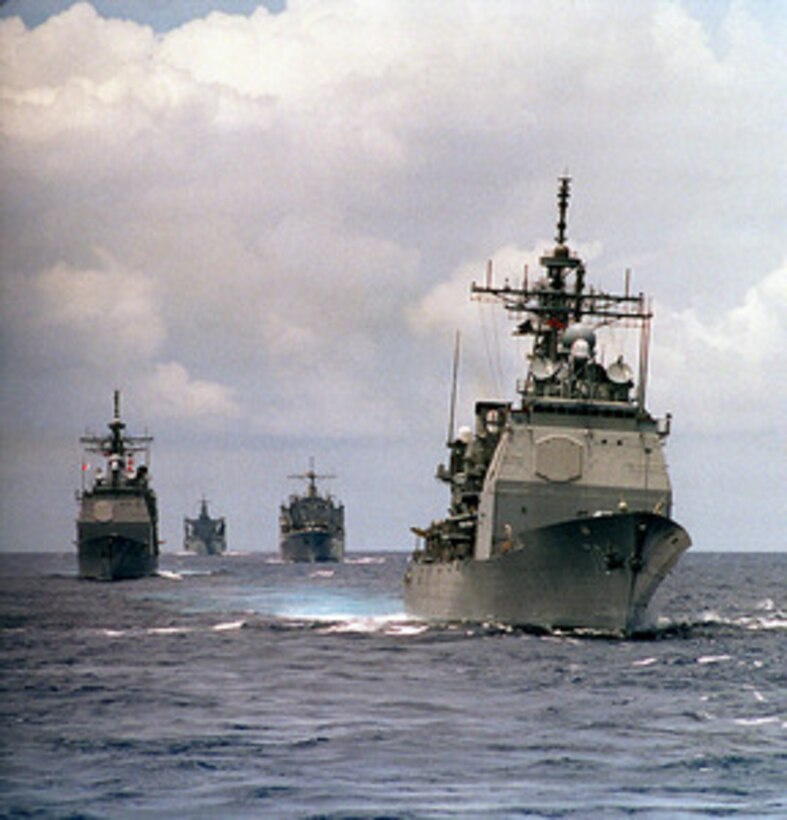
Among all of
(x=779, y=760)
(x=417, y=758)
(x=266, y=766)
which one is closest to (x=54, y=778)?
(x=266, y=766)

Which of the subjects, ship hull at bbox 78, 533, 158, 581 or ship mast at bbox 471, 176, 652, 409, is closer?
ship mast at bbox 471, 176, 652, 409

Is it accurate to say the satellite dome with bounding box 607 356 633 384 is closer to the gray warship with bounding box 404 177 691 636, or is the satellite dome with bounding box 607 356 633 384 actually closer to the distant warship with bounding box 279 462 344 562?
the gray warship with bounding box 404 177 691 636

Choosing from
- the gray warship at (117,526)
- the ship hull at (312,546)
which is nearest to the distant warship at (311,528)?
the ship hull at (312,546)

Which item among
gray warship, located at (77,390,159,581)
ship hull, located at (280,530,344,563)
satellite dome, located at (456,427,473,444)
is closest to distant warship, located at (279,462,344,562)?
ship hull, located at (280,530,344,563)

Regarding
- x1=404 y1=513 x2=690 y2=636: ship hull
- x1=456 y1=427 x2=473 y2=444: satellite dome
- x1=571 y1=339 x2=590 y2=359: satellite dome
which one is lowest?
x1=404 y1=513 x2=690 y2=636: ship hull

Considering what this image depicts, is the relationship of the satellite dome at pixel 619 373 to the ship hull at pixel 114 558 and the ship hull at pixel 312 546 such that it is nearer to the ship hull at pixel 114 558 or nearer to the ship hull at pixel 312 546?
the ship hull at pixel 114 558

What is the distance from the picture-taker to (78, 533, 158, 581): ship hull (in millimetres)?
85300

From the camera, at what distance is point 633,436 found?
37.7 metres

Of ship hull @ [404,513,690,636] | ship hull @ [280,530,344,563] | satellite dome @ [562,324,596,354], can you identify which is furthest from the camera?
ship hull @ [280,530,344,563]

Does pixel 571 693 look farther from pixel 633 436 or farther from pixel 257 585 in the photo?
pixel 257 585

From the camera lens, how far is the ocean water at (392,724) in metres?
15.6

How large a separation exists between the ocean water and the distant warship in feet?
328

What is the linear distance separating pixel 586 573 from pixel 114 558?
5559 centimetres

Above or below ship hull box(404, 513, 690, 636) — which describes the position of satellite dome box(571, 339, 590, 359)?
above
